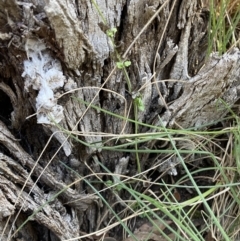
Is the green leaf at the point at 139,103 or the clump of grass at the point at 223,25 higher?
the clump of grass at the point at 223,25

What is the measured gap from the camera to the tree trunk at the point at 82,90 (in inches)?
31.9

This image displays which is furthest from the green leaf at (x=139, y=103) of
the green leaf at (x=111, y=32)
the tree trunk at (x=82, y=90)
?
the green leaf at (x=111, y=32)

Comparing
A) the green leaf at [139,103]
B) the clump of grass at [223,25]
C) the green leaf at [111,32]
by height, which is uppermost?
the green leaf at [111,32]

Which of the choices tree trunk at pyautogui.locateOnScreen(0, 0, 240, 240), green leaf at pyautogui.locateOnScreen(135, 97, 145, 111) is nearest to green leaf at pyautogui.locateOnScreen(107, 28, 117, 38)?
tree trunk at pyautogui.locateOnScreen(0, 0, 240, 240)

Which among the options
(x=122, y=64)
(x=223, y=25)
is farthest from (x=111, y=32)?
(x=223, y=25)

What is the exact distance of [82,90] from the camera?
89cm

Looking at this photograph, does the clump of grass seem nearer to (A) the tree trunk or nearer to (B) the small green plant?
(A) the tree trunk

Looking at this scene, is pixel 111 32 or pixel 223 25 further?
pixel 223 25

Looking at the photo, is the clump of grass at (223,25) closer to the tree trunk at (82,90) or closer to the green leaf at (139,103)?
the tree trunk at (82,90)

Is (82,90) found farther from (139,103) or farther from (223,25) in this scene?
(223,25)

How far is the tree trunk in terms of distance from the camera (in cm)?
81

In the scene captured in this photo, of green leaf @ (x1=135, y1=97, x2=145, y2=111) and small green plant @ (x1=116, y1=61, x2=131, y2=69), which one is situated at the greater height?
small green plant @ (x1=116, y1=61, x2=131, y2=69)

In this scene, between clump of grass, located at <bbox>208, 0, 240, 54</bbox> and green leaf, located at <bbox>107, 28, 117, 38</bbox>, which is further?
clump of grass, located at <bbox>208, 0, 240, 54</bbox>

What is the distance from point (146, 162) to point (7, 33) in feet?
1.46
